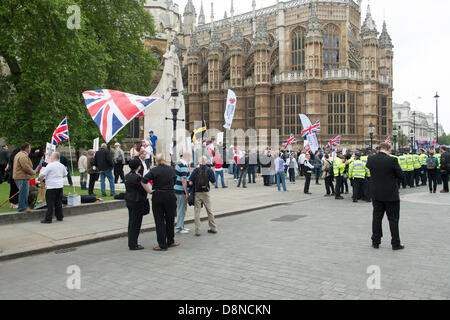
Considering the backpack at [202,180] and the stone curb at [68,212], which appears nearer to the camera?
the backpack at [202,180]

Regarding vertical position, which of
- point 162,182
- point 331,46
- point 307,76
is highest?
point 331,46

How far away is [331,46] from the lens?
137ft

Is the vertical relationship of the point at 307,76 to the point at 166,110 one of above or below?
above

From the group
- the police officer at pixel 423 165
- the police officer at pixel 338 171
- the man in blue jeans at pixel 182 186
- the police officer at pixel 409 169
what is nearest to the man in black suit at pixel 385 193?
the man in blue jeans at pixel 182 186

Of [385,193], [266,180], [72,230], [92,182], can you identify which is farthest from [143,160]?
[266,180]

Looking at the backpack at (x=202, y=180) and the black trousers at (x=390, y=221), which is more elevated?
the backpack at (x=202, y=180)

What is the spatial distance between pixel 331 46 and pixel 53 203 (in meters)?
38.5

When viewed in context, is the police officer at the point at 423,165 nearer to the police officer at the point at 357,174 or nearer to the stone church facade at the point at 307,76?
the police officer at the point at 357,174

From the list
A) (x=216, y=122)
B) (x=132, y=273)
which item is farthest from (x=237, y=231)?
(x=216, y=122)

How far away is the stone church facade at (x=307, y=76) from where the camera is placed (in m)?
39.6

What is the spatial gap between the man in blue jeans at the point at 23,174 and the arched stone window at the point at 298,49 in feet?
121

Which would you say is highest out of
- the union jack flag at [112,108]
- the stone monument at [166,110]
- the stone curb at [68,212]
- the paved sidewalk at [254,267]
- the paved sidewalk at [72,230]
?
the stone monument at [166,110]

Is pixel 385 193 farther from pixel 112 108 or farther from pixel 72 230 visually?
pixel 72 230
